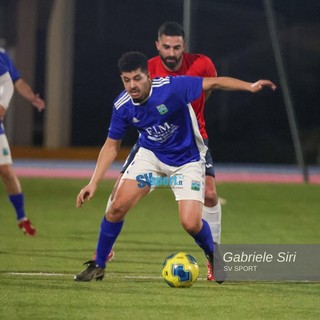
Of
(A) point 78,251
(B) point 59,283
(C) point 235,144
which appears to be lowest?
(C) point 235,144

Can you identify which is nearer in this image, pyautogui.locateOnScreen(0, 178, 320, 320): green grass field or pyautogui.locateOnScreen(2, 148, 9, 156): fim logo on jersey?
pyautogui.locateOnScreen(0, 178, 320, 320): green grass field

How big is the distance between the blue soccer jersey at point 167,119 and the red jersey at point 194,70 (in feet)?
2.02

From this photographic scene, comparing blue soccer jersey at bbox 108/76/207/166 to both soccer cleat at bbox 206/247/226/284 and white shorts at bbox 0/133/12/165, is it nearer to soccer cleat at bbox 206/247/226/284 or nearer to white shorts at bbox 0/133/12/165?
soccer cleat at bbox 206/247/226/284

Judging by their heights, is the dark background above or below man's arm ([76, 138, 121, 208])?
below

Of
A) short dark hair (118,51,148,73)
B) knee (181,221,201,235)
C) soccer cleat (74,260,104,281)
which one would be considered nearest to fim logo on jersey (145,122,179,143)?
short dark hair (118,51,148,73)

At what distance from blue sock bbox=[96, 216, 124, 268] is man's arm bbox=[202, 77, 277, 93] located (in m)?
1.16

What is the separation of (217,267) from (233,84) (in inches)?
55.3

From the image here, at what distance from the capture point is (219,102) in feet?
83.3

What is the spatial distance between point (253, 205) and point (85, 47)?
11525 mm

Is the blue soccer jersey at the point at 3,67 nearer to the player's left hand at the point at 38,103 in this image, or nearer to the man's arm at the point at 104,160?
the player's left hand at the point at 38,103

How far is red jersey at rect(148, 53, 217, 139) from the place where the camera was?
8289mm

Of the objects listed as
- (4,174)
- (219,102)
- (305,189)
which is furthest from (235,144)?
(4,174)

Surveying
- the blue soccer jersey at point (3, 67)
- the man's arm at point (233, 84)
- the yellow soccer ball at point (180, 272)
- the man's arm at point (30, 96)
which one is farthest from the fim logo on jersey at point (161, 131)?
the blue soccer jersey at point (3, 67)

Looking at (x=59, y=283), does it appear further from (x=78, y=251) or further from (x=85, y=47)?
(x=85, y=47)
